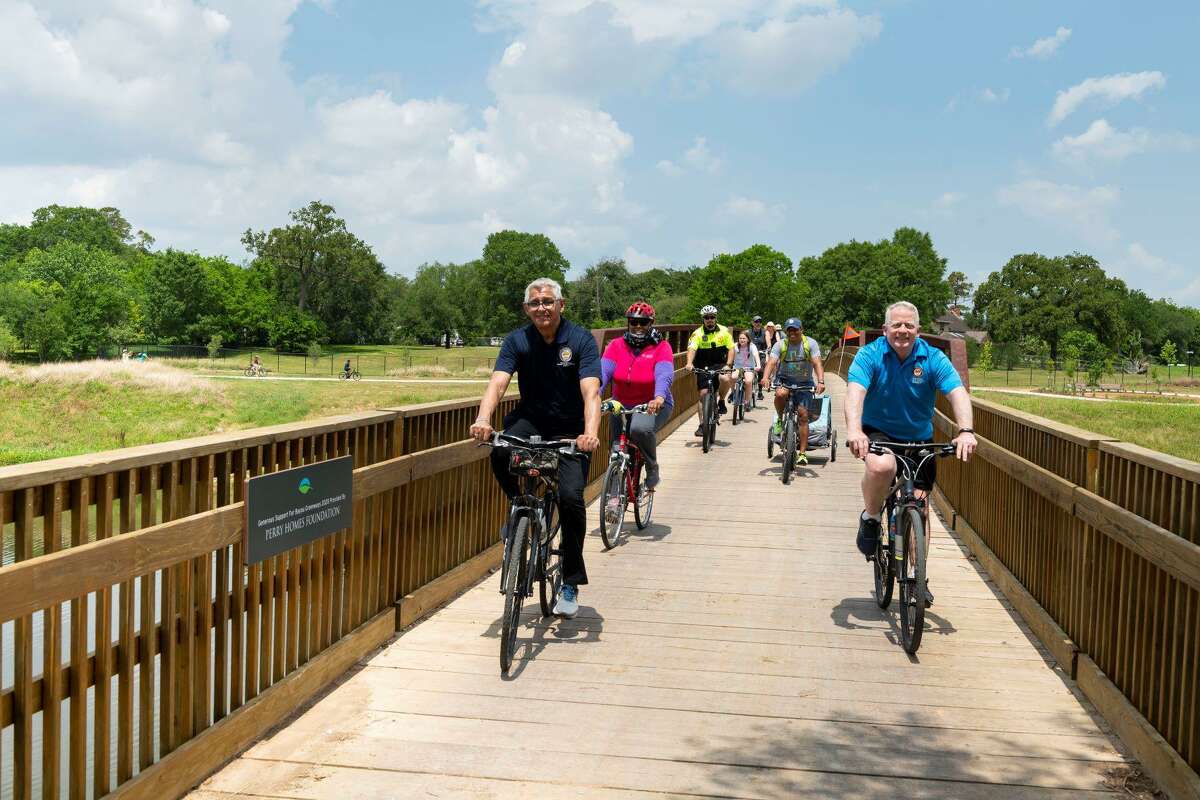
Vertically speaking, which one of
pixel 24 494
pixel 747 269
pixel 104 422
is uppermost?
pixel 747 269

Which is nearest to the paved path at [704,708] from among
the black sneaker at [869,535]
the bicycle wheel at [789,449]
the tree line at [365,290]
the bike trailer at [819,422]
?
the black sneaker at [869,535]

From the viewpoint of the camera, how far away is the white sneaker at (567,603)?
6449 mm

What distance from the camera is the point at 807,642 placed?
6.20m

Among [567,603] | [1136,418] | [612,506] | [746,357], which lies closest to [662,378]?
[612,506]

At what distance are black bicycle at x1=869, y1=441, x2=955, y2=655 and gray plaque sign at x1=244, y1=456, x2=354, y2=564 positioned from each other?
2.90 metres

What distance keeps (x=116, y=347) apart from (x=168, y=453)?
95470mm

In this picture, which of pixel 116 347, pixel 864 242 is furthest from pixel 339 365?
pixel 864 242

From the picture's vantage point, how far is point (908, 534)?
20.1 feet

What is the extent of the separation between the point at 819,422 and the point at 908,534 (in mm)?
8240

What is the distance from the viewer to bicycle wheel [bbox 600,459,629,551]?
29.0 ft

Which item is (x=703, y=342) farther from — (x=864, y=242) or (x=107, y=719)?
(x=864, y=242)

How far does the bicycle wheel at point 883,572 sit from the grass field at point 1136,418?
28609 millimetres

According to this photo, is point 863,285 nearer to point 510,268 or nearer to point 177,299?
point 510,268

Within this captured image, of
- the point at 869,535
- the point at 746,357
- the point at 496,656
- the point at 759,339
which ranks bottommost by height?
the point at 496,656
